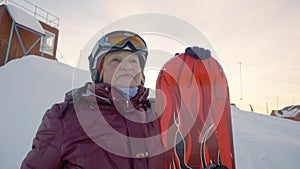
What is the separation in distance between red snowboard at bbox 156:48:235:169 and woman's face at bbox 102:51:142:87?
0.83 ft


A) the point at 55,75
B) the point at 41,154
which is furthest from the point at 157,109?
the point at 55,75

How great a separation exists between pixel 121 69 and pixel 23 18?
11.9m

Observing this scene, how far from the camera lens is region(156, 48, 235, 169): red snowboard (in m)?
1.40

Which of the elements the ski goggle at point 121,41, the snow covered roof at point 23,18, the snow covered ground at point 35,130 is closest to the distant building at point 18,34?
the snow covered roof at point 23,18

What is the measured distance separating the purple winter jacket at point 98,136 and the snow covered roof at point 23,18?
11.4m

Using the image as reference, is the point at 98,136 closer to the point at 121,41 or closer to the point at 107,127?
the point at 107,127

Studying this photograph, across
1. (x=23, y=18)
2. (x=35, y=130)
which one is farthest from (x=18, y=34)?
(x=35, y=130)

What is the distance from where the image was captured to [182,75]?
160 cm

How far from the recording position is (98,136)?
1134 mm

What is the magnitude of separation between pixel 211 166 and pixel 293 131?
15.2ft

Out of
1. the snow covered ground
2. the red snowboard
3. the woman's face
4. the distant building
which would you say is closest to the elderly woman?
the woman's face

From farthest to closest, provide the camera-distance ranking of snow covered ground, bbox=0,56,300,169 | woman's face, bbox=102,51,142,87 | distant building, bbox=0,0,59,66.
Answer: distant building, bbox=0,0,59,66 < snow covered ground, bbox=0,56,300,169 < woman's face, bbox=102,51,142,87

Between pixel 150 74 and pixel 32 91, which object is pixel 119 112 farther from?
pixel 32 91

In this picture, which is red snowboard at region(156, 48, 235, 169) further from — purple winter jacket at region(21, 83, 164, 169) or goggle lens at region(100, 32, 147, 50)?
Answer: goggle lens at region(100, 32, 147, 50)
